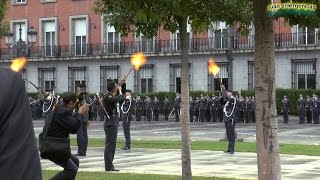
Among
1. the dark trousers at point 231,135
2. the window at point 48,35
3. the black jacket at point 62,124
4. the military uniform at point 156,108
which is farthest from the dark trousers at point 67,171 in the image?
the window at point 48,35

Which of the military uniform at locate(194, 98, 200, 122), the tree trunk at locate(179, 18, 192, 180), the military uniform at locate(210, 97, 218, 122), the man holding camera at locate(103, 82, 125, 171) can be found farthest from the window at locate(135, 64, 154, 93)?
the tree trunk at locate(179, 18, 192, 180)

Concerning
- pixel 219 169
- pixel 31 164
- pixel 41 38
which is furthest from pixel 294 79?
pixel 31 164

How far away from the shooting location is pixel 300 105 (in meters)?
37.1

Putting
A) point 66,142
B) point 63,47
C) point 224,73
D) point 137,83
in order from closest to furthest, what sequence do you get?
point 66,142 → point 224,73 → point 137,83 → point 63,47

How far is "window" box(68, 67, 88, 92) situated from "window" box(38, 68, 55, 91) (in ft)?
5.83

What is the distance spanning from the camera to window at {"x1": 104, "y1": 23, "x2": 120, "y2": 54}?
1927 inches

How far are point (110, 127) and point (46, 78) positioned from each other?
39426 mm

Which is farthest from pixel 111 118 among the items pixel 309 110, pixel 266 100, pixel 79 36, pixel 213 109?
pixel 79 36

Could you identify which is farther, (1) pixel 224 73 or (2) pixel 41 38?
(2) pixel 41 38

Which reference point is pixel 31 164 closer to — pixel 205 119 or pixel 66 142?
pixel 66 142

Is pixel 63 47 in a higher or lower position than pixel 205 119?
higher

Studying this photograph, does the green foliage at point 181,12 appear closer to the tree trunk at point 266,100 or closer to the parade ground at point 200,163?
the tree trunk at point 266,100

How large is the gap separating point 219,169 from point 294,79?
1187 inches

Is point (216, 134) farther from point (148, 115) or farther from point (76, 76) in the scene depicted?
point (76, 76)
